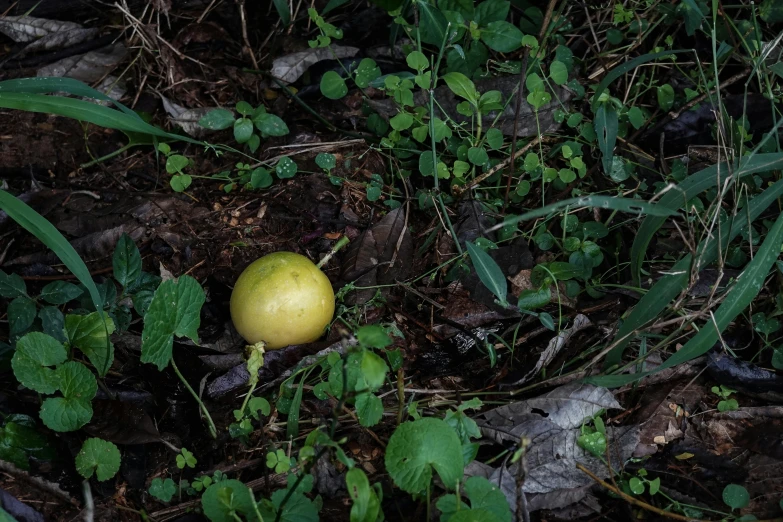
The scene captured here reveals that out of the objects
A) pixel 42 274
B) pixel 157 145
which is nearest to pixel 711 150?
pixel 157 145

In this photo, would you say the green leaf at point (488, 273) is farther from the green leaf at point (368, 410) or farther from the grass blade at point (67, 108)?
the grass blade at point (67, 108)

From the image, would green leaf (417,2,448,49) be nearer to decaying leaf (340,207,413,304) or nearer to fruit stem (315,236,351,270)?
decaying leaf (340,207,413,304)

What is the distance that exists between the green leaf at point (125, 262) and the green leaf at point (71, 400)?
18.8 inches

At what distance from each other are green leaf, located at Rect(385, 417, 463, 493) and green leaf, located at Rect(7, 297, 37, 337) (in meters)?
1.45

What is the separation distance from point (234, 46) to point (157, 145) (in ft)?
2.83

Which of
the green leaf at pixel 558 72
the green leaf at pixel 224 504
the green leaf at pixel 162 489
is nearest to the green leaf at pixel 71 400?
the green leaf at pixel 162 489

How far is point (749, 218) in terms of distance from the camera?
7.49 feet

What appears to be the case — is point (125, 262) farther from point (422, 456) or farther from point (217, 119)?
point (422, 456)

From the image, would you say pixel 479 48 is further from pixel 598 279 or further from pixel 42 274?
pixel 42 274

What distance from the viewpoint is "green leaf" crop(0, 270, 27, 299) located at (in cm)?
258

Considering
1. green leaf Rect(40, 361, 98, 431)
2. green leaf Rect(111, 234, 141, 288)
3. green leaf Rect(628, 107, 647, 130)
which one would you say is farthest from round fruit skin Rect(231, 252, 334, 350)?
green leaf Rect(628, 107, 647, 130)

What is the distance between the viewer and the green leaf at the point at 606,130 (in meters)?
2.97

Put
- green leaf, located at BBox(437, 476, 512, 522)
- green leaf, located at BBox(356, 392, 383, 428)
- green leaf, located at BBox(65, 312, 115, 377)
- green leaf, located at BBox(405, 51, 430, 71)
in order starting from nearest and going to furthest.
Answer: green leaf, located at BBox(437, 476, 512, 522) → green leaf, located at BBox(356, 392, 383, 428) → green leaf, located at BBox(65, 312, 115, 377) → green leaf, located at BBox(405, 51, 430, 71)

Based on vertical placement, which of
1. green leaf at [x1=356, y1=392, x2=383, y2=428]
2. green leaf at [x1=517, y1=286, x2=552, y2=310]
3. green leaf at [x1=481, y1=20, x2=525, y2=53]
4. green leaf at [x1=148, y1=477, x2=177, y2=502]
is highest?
green leaf at [x1=481, y1=20, x2=525, y2=53]
